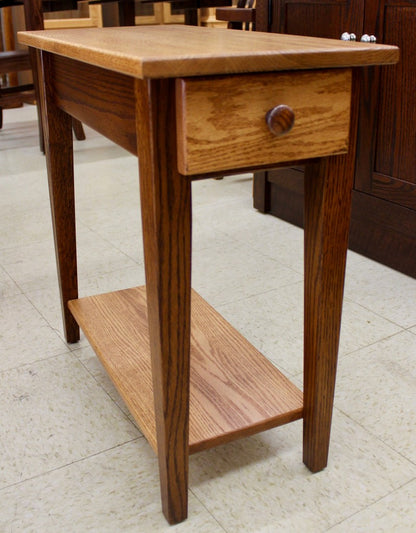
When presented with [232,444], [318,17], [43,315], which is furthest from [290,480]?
[318,17]

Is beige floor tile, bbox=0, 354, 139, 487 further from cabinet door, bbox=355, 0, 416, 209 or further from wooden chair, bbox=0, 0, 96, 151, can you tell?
wooden chair, bbox=0, 0, 96, 151

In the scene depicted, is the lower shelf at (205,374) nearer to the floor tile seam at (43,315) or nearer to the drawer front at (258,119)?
the floor tile seam at (43,315)

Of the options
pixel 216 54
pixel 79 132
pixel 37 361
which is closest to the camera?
pixel 216 54

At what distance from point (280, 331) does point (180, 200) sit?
0.82 m

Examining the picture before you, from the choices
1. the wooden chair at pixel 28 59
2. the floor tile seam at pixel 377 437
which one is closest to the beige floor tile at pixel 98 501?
the floor tile seam at pixel 377 437

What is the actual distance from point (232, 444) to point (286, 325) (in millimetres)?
464

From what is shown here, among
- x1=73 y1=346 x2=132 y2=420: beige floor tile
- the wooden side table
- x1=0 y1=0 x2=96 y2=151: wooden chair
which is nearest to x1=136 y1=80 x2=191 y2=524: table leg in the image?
the wooden side table

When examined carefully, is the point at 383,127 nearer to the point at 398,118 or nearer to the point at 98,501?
the point at 398,118

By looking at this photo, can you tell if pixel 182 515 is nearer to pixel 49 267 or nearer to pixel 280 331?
pixel 280 331

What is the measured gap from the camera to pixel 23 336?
1.53 meters

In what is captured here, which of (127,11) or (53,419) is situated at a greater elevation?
(127,11)

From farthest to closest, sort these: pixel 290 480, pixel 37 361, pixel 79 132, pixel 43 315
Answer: pixel 79 132
pixel 43 315
pixel 37 361
pixel 290 480

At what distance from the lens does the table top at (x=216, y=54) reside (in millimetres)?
667

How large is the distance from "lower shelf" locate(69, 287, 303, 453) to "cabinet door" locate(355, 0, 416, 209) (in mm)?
736
